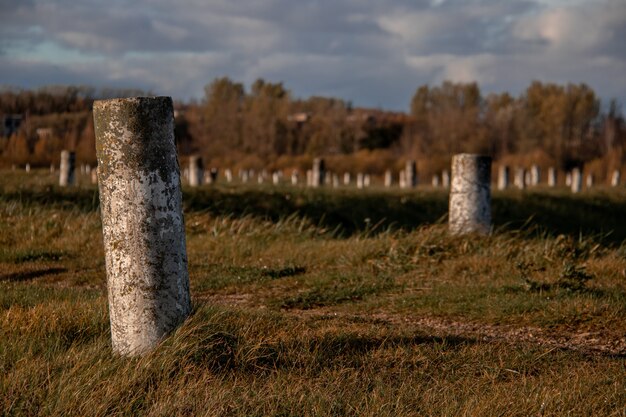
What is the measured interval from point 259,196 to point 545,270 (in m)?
9.09

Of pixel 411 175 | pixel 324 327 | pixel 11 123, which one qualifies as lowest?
pixel 324 327

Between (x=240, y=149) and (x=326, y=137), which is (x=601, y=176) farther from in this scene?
(x=240, y=149)

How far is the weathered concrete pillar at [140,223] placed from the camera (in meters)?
5.13

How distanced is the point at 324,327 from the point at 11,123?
2798cm

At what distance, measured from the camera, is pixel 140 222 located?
512cm

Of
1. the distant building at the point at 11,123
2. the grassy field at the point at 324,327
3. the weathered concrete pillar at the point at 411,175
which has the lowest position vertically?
the grassy field at the point at 324,327

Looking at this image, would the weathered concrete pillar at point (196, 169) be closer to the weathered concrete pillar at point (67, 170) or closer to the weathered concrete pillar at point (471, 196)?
the weathered concrete pillar at point (67, 170)

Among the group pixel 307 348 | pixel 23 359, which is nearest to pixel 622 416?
pixel 307 348

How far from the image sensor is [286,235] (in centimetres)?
1208

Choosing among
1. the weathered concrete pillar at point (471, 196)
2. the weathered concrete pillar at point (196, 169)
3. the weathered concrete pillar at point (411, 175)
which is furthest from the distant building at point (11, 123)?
the weathered concrete pillar at point (471, 196)

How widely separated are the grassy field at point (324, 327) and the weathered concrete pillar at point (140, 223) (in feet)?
0.69

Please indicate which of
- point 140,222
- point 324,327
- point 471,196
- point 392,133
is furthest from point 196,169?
point 392,133

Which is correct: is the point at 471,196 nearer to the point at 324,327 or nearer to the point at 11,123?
the point at 324,327

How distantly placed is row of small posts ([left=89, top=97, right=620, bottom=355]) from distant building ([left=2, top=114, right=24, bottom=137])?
2731 centimetres
